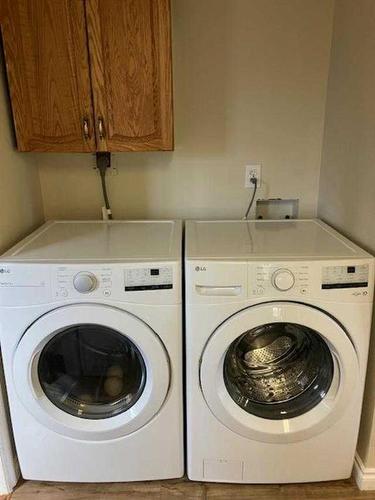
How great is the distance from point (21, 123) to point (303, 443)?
1.61m

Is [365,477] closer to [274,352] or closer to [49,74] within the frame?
[274,352]

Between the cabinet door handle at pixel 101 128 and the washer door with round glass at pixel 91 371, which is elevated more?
the cabinet door handle at pixel 101 128

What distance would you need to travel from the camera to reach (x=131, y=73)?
145cm

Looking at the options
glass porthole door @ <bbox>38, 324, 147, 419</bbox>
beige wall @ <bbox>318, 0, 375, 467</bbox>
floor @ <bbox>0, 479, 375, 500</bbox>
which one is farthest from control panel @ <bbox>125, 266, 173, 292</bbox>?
floor @ <bbox>0, 479, 375, 500</bbox>

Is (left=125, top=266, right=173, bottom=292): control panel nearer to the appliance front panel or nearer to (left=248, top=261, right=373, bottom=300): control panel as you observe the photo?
the appliance front panel

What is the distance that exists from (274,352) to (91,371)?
71 cm

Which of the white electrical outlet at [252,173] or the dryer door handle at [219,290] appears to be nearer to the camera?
the dryer door handle at [219,290]


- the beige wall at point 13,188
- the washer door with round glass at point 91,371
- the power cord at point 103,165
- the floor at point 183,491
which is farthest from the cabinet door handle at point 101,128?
the floor at point 183,491

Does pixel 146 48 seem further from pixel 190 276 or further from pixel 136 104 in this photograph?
pixel 190 276

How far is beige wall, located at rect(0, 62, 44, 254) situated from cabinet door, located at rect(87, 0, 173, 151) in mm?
347

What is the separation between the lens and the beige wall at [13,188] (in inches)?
57.0

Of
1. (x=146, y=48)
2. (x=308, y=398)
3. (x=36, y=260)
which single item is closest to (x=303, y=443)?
(x=308, y=398)

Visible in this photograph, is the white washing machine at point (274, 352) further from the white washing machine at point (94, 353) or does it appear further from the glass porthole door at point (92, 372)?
the glass porthole door at point (92, 372)

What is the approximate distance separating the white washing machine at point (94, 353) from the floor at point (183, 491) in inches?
2.4
